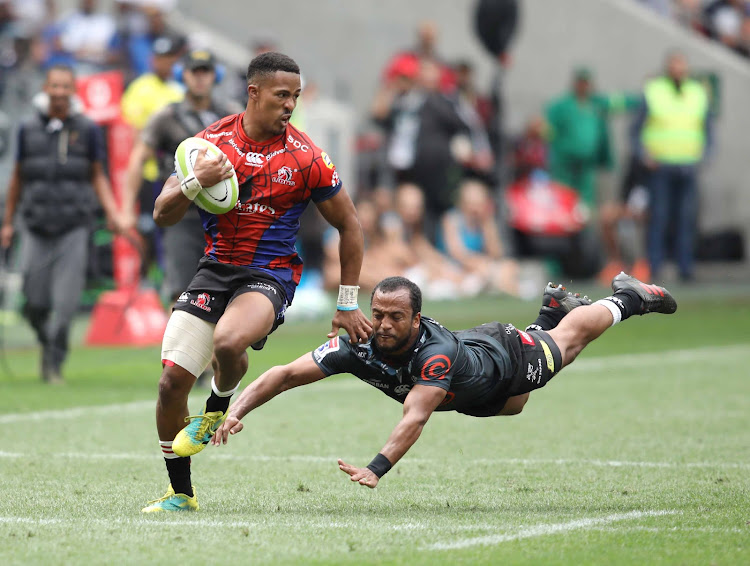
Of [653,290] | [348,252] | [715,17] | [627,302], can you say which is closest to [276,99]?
[348,252]

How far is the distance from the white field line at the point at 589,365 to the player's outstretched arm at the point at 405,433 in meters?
4.29

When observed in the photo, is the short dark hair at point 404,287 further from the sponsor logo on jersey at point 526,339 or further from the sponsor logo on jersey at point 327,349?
the sponsor logo on jersey at point 526,339

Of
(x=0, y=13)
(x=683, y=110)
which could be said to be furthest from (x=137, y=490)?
(x=683, y=110)

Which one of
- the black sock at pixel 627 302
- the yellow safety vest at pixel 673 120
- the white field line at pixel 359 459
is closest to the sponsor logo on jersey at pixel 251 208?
the white field line at pixel 359 459

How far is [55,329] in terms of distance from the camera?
12289mm

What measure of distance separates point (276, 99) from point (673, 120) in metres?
15.3

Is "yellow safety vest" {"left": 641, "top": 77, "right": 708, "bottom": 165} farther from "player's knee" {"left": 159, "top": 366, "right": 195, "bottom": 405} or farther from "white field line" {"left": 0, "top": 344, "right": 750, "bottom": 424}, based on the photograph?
"player's knee" {"left": 159, "top": 366, "right": 195, "bottom": 405}

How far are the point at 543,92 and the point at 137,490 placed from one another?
61.4 feet

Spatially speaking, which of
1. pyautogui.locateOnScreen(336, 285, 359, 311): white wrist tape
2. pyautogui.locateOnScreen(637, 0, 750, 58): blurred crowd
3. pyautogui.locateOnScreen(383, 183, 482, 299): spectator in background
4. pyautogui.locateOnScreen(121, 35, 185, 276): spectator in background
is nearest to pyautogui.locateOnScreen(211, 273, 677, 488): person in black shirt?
pyautogui.locateOnScreen(336, 285, 359, 311): white wrist tape

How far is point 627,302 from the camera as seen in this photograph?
8562mm

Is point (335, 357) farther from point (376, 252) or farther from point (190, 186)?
point (376, 252)

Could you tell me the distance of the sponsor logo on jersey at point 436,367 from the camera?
7.01 meters

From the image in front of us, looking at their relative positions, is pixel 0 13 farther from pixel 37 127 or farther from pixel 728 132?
pixel 728 132

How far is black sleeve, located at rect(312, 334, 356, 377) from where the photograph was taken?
7.26 metres
